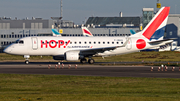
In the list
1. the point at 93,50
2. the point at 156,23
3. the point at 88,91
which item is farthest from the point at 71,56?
the point at 88,91

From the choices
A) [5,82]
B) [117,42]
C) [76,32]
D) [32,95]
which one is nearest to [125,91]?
[32,95]

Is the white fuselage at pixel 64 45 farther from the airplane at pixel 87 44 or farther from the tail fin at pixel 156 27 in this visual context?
the tail fin at pixel 156 27

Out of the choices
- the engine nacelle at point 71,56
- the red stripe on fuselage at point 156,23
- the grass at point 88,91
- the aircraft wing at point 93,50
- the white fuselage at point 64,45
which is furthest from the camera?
the red stripe on fuselage at point 156,23

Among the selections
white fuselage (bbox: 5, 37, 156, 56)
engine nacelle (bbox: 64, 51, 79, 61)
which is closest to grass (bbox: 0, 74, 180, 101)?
engine nacelle (bbox: 64, 51, 79, 61)

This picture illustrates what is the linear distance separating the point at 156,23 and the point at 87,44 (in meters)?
12.0

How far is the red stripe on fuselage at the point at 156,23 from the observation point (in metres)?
49.9

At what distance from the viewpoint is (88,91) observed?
2102 centimetres

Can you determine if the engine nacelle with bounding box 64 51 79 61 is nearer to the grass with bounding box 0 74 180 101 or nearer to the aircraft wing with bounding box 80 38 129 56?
the aircraft wing with bounding box 80 38 129 56

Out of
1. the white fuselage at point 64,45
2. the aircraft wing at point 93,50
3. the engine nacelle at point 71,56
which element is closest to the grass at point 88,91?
the engine nacelle at point 71,56

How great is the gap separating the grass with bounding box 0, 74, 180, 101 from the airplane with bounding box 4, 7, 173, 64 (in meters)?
17.6

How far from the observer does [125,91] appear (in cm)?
2109

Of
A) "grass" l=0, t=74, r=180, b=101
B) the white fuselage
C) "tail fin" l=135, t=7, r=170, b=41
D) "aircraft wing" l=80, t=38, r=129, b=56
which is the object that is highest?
"tail fin" l=135, t=7, r=170, b=41

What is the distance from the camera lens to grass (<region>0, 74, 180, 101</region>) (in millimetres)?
17938

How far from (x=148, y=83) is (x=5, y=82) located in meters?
12.0
